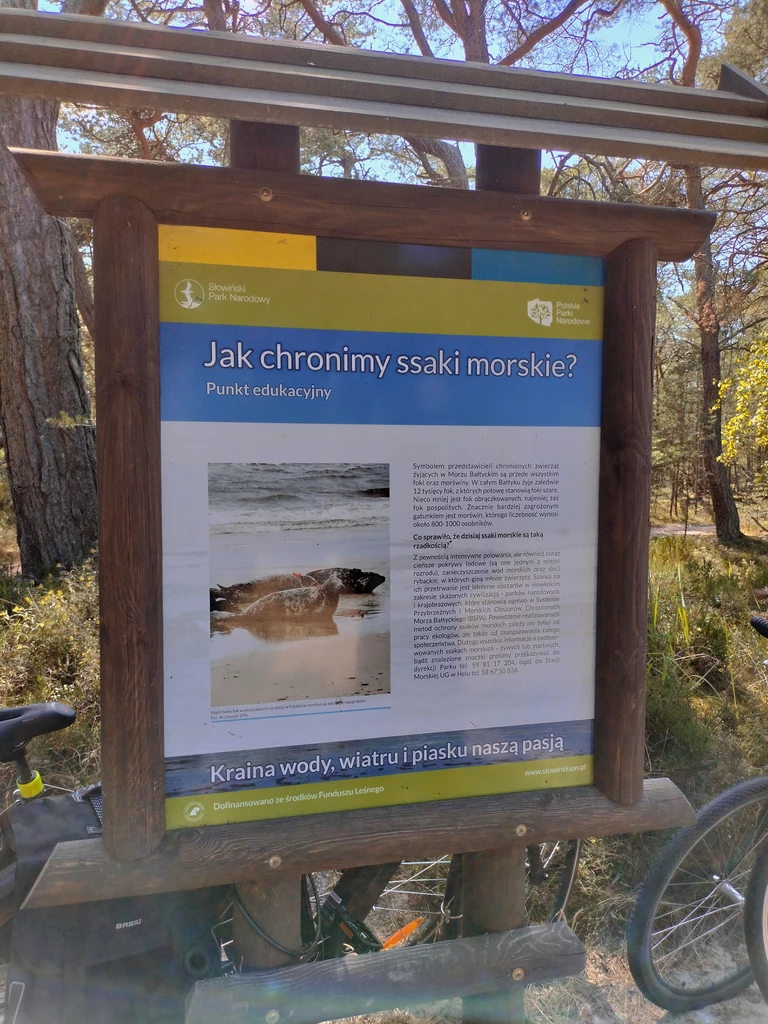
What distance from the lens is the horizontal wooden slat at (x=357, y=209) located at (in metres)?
1.57

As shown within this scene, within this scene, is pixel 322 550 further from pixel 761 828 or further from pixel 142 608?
pixel 761 828

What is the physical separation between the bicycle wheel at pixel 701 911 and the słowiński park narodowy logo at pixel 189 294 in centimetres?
220

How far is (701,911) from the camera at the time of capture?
2.80 metres

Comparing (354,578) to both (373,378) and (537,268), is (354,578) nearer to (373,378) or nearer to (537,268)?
(373,378)

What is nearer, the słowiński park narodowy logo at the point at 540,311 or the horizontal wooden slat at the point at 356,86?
the horizontal wooden slat at the point at 356,86

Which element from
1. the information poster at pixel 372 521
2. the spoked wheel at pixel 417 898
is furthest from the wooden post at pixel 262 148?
the spoked wheel at pixel 417 898

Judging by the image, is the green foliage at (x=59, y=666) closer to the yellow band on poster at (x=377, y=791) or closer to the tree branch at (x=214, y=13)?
the yellow band on poster at (x=377, y=791)

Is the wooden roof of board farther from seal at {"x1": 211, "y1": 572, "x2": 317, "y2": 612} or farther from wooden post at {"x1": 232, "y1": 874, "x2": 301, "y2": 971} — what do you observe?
wooden post at {"x1": 232, "y1": 874, "x2": 301, "y2": 971}

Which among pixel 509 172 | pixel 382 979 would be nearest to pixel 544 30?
pixel 509 172

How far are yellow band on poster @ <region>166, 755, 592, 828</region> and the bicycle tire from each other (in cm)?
83

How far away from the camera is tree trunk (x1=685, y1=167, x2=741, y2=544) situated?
11.3 m

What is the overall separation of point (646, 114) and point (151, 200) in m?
1.26

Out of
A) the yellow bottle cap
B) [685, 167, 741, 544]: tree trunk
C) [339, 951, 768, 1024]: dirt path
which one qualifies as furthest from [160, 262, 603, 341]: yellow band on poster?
[685, 167, 741, 544]: tree trunk

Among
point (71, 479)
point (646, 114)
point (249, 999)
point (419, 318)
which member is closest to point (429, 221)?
point (419, 318)
